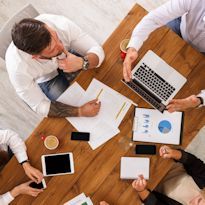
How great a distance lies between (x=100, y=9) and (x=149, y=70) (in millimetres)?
1285

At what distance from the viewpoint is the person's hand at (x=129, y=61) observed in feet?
7.25

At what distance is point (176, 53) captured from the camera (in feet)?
7.54

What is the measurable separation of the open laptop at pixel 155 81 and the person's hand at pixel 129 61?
1.9 inches

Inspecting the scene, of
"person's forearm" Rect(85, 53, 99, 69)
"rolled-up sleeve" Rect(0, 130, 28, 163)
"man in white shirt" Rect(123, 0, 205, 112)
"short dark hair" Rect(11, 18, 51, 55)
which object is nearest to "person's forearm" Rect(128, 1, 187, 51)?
"man in white shirt" Rect(123, 0, 205, 112)

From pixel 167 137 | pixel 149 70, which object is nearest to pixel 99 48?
pixel 149 70

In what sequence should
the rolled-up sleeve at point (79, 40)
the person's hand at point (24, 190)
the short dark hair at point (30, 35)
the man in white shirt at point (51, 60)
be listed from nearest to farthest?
1. the short dark hair at point (30, 35)
2. the man in white shirt at point (51, 60)
3. the person's hand at point (24, 190)
4. the rolled-up sleeve at point (79, 40)

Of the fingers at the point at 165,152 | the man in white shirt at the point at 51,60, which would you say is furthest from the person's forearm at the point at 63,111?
the fingers at the point at 165,152

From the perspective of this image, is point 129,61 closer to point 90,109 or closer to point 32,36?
point 90,109

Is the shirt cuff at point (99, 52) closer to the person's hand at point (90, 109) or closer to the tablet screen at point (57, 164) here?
the person's hand at point (90, 109)

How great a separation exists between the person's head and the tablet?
2.13 ft

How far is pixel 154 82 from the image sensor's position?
7.41 feet

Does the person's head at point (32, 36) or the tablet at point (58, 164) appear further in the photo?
the tablet at point (58, 164)

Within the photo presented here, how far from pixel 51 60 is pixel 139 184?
36.3 inches

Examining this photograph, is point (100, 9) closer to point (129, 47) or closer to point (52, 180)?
point (129, 47)
